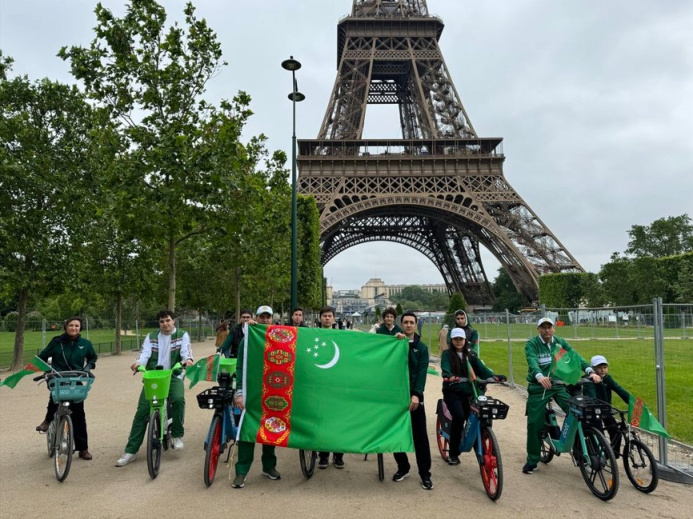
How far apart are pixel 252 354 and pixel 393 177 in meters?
36.9

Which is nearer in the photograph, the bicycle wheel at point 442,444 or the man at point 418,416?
the man at point 418,416

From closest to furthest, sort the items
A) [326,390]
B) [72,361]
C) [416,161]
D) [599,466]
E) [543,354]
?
1. [599,466]
2. [326,390]
3. [543,354]
4. [72,361]
5. [416,161]

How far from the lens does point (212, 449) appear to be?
16.4 feet

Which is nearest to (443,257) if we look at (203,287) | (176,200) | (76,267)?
(203,287)

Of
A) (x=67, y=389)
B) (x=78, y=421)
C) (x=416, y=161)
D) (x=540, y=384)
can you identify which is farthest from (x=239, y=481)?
(x=416, y=161)

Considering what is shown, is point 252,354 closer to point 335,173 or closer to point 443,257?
point 335,173

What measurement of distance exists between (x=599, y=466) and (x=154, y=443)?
4.51m

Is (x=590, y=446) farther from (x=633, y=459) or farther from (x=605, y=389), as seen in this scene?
(x=605, y=389)

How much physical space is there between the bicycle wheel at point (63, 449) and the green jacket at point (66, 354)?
767mm

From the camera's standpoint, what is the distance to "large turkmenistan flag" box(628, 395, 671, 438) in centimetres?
487

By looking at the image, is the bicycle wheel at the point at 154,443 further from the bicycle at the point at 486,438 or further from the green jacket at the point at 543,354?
the green jacket at the point at 543,354

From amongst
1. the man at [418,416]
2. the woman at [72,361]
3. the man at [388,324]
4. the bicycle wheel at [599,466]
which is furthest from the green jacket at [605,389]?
the woman at [72,361]

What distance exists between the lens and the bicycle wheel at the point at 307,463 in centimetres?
522

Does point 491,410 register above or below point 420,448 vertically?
above
